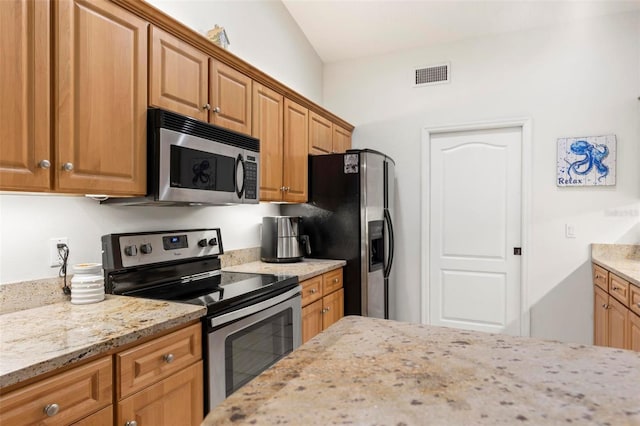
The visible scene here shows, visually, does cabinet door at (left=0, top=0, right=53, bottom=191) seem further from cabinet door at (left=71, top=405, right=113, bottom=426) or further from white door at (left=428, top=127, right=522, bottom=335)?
white door at (left=428, top=127, right=522, bottom=335)

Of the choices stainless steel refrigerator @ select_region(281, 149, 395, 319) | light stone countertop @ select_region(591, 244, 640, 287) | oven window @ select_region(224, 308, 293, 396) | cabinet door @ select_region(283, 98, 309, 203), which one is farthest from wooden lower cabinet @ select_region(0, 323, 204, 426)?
light stone countertop @ select_region(591, 244, 640, 287)

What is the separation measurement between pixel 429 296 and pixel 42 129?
10.6ft

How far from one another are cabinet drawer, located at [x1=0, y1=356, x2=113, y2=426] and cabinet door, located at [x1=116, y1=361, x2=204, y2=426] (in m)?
0.10

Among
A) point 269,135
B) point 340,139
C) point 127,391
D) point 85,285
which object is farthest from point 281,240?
point 127,391

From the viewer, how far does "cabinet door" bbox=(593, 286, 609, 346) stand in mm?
2779

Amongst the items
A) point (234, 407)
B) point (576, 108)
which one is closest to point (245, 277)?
point (234, 407)

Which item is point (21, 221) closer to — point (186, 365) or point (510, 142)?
point (186, 365)

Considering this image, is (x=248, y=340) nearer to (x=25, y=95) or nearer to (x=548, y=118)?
(x=25, y=95)

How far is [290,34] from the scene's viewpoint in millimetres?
3562

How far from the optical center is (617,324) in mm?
2508

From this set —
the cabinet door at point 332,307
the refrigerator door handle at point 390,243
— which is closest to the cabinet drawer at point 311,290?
the cabinet door at point 332,307

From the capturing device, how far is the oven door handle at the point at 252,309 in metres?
1.68

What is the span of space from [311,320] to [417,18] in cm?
264

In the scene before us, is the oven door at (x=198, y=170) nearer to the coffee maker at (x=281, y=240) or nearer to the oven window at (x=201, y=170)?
the oven window at (x=201, y=170)
